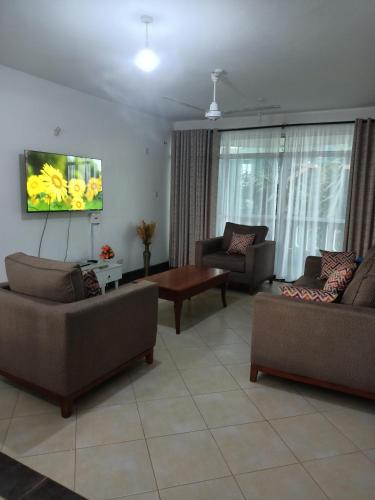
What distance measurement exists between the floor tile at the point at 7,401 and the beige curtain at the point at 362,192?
14.1 ft

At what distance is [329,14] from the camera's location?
7.74 ft

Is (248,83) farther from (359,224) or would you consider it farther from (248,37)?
(359,224)

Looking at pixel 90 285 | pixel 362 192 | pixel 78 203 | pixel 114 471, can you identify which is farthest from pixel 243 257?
pixel 114 471

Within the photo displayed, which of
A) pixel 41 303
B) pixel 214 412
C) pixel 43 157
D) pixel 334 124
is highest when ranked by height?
pixel 334 124

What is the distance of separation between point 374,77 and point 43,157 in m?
3.45

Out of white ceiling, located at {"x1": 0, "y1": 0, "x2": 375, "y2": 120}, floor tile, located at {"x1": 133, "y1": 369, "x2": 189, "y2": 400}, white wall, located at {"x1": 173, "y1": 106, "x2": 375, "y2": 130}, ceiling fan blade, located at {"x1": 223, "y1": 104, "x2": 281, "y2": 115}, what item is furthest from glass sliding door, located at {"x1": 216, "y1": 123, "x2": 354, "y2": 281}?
floor tile, located at {"x1": 133, "y1": 369, "x2": 189, "y2": 400}

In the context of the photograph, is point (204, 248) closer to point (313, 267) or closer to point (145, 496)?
point (313, 267)

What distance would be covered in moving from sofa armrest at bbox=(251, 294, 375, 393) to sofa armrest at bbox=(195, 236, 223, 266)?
249cm

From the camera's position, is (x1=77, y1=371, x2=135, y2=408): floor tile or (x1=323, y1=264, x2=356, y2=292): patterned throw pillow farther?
(x1=323, y1=264, x2=356, y2=292): patterned throw pillow

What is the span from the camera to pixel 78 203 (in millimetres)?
4340

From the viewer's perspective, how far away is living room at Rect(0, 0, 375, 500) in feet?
6.26

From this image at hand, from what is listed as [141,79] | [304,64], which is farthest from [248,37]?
[141,79]

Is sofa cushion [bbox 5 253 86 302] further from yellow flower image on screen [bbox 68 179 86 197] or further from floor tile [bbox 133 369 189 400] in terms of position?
yellow flower image on screen [bbox 68 179 86 197]

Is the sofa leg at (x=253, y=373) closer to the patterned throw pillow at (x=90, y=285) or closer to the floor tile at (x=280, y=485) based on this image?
the floor tile at (x=280, y=485)
